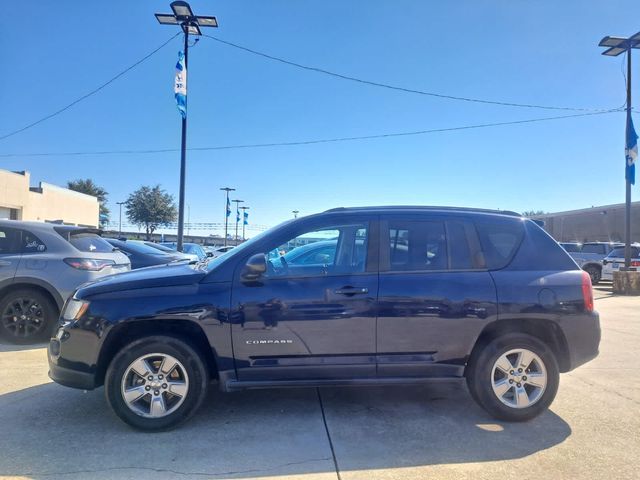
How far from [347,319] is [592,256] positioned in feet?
63.0

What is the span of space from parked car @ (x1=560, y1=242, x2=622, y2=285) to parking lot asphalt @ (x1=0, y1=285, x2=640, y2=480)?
53.2ft

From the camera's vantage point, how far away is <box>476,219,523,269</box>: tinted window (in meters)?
4.04

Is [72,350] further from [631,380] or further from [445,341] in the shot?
[631,380]

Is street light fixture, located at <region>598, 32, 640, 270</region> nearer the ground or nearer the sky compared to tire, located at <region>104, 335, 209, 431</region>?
nearer the sky

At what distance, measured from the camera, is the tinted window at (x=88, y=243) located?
6508mm

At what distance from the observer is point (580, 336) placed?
12.9ft

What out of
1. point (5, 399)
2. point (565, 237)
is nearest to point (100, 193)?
point (565, 237)

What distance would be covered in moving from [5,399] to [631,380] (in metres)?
6.57

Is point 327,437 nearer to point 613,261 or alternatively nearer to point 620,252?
point 613,261

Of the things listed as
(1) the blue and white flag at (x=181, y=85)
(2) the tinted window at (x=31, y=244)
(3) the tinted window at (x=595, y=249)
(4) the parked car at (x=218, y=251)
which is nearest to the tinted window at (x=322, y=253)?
(4) the parked car at (x=218, y=251)

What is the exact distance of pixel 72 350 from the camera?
11.9 ft

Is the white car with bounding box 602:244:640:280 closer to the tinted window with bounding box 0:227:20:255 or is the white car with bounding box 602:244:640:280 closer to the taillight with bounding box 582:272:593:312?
the taillight with bounding box 582:272:593:312

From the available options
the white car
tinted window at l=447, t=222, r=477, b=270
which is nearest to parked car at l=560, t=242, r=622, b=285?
the white car

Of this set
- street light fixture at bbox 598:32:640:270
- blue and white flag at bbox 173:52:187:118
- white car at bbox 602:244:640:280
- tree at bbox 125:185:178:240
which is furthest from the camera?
tree at bbox 125:185:178:240
